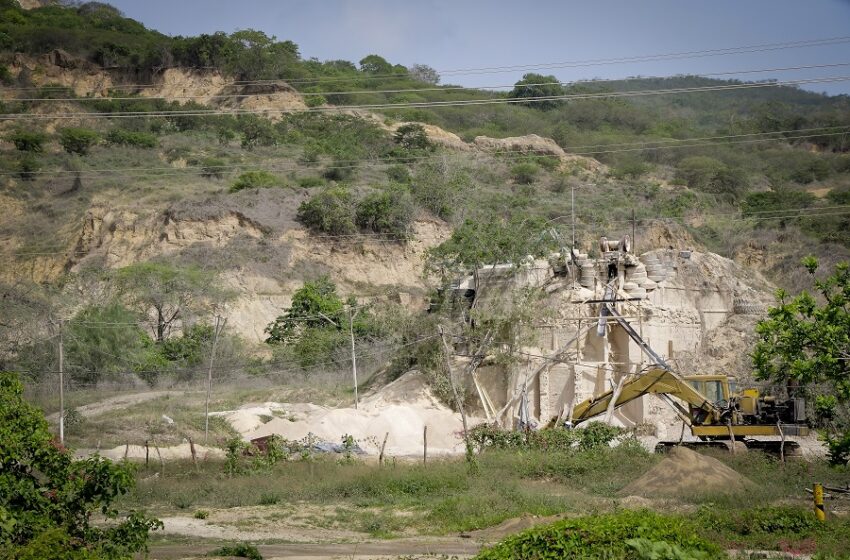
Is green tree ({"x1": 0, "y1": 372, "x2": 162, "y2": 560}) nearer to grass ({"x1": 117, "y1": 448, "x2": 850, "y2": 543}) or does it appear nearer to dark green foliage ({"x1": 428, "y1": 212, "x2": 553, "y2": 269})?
grass ({"x1": 117, "y1": 448, "x2": 850, "y2": 543})

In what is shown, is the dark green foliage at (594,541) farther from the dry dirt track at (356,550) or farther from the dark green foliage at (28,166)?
the dark green foliage at (28,166)

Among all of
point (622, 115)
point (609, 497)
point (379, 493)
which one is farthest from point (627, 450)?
point (622, 115)

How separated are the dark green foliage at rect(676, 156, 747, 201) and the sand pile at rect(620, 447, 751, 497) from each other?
52229mm

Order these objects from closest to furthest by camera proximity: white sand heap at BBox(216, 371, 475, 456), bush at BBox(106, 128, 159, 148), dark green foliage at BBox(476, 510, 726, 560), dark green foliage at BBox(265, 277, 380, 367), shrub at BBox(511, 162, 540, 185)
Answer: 1. dark green foliage at BBox(476, 510, 726, 560)
2. white sand heap at BBox(216, 371, 475, 456)
3. dark green foliage at BBox(265, 277, 380, 367)
4. shrub at BBox(511, 162, 540, 185)
5. bush at BBox(106, 128, 159, 148)

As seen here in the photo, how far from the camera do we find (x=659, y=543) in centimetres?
987

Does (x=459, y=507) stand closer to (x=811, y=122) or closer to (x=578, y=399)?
(x=578, y=399)

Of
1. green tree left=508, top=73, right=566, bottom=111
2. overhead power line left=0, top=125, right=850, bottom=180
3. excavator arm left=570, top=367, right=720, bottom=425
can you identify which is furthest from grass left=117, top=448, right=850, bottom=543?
green tree left=508, top=73, right=566, bottom=111

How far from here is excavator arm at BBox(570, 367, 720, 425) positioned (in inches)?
949

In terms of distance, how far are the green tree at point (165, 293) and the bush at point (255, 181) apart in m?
12.7

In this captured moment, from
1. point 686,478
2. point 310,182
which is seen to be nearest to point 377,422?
point 686,478

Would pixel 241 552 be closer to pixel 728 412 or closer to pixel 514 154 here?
pixel 728 412

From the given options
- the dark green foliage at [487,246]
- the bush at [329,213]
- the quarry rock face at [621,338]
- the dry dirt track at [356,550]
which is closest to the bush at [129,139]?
the bush at [329,213]

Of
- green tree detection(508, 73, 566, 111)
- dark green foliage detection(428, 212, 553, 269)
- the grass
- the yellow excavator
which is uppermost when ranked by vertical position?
green tree detection(508, 73, 566, 111)

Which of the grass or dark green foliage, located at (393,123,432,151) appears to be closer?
the grass
